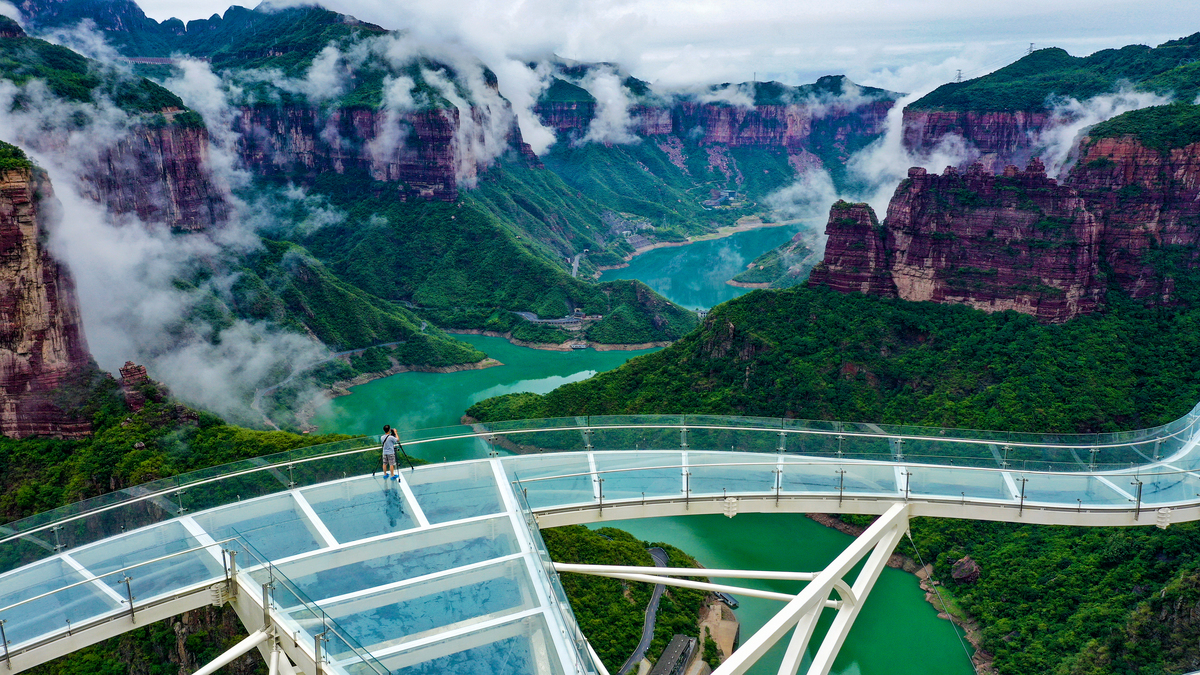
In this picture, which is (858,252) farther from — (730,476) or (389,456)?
(389,456)

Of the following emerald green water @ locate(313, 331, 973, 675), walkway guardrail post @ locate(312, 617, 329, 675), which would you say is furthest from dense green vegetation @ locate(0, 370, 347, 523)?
walkway guardrail post @ locate(312, 617, 329, 675)

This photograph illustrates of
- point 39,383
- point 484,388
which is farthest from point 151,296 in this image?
point 484,388

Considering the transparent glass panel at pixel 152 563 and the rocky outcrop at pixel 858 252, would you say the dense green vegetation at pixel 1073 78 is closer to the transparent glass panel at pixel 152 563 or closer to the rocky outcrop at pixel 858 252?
the rocky outcrop at pixel 858 252

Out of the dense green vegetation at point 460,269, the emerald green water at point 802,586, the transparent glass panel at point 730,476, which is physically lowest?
the emerald green water at point 802,586

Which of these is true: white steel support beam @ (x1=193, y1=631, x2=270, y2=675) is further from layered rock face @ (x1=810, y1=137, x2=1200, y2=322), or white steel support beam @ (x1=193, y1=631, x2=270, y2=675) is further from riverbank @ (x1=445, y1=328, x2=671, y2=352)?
riverbank @ (x1=445, y1=328, x2=671, y2=352)

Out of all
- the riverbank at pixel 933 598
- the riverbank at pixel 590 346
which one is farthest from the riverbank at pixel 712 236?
the riverbank at pixel 933 598

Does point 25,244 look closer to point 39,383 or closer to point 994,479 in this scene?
point 39,383

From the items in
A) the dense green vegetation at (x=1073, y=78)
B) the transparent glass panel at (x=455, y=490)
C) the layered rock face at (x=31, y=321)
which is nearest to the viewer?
the transparent glass panel at (x=455, y=490)

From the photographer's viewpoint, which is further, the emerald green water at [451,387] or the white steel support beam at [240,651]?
the emerald green water at [451,387]
